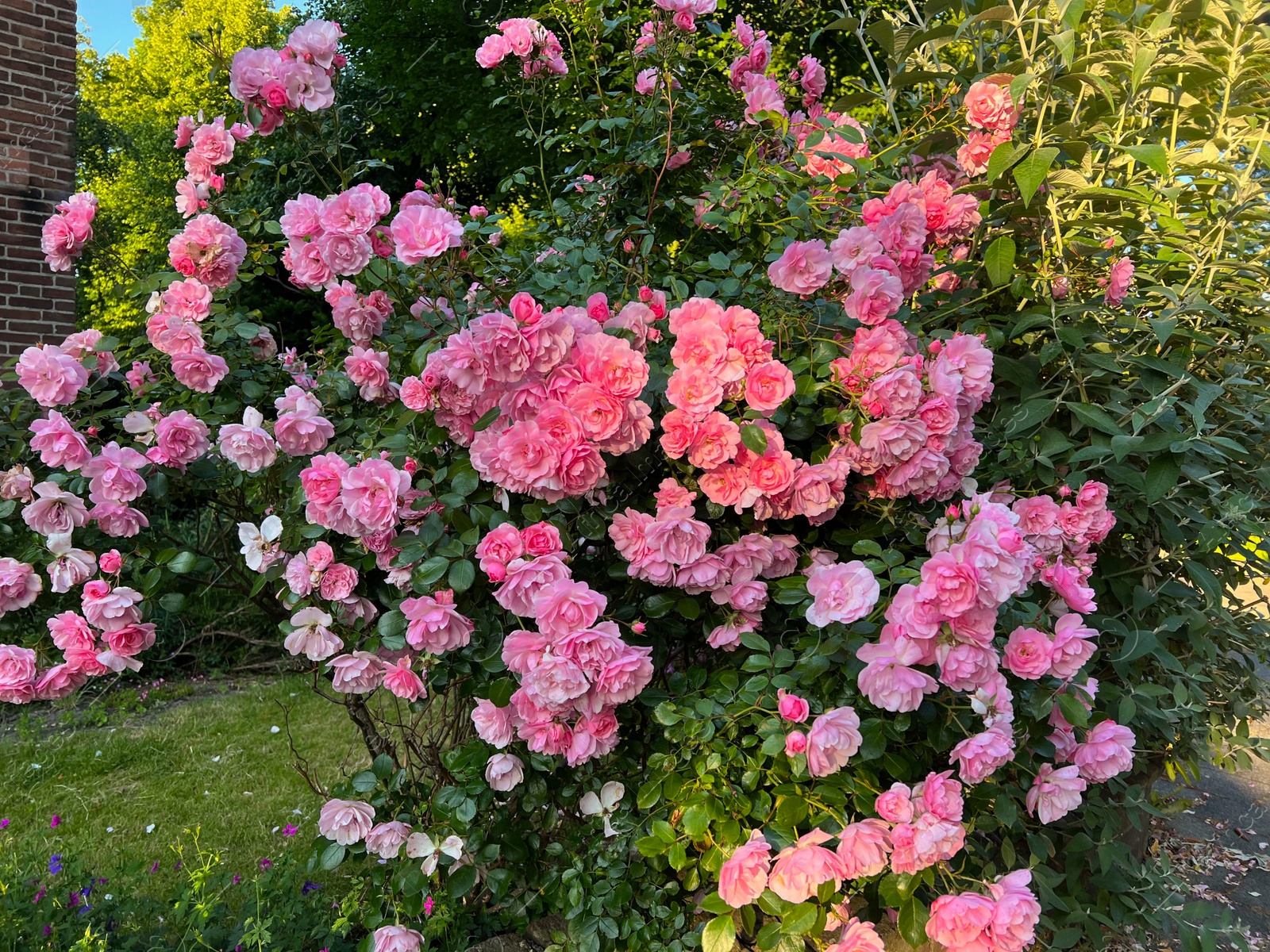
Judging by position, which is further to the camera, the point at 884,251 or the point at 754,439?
the point at 884,251

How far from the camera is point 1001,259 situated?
63.7 inches

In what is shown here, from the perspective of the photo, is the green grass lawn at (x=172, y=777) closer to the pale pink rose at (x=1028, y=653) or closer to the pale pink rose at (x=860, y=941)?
the pale pink rose at (x=860, y=941)

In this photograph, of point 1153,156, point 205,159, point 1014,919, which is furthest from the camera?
point 205,159

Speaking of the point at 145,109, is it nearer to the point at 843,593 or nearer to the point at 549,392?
the point at 549,392

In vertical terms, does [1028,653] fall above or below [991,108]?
below

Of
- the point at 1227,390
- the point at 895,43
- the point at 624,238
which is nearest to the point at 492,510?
the point at 624,238

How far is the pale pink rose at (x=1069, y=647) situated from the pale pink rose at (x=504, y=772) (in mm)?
896

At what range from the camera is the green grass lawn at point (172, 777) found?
2.80 metres

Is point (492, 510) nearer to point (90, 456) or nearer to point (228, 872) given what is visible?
point (90, 456)

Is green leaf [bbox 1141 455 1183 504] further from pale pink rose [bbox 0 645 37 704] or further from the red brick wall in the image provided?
the red brick wall

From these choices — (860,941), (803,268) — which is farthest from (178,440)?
(860,941)

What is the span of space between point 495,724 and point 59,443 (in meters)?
0.96

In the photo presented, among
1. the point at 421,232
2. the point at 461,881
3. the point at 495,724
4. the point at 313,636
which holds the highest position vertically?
the point at 421,232

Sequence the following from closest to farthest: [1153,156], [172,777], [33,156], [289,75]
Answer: [1153,156]
[289,75]
[172,777]
[33,156]
